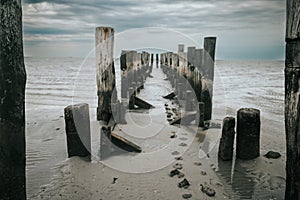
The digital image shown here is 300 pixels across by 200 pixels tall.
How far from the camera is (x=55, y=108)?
10250mm

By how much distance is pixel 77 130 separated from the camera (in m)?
4.83

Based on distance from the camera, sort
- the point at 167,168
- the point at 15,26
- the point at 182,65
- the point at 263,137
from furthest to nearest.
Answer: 1. the point at 182,65
2. the point at 263,137
3. the point at 167,168
4. the point at 15,26

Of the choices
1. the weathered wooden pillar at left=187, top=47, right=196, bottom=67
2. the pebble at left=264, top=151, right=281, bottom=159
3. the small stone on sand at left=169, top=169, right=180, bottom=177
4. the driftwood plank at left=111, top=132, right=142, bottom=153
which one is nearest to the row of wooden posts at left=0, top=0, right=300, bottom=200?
the small stone on sand at left=169, top=169, right=180, bottom=177

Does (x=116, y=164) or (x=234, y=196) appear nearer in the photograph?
(x=234, y=196)

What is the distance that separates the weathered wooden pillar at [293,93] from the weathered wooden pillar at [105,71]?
526 centimetres

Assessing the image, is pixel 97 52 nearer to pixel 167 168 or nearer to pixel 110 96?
pixel 110 96

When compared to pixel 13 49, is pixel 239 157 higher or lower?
lower

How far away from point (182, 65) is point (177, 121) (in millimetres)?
6122

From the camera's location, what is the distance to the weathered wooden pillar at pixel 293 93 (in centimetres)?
252

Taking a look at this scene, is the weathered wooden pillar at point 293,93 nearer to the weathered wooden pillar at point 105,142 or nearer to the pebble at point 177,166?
the pebble at point 177,166

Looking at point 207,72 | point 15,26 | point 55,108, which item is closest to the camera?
point 15,26

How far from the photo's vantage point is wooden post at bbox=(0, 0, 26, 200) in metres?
2.47

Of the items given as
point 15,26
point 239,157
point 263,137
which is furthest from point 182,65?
point 15,26

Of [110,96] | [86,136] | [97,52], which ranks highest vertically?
[97,52]
